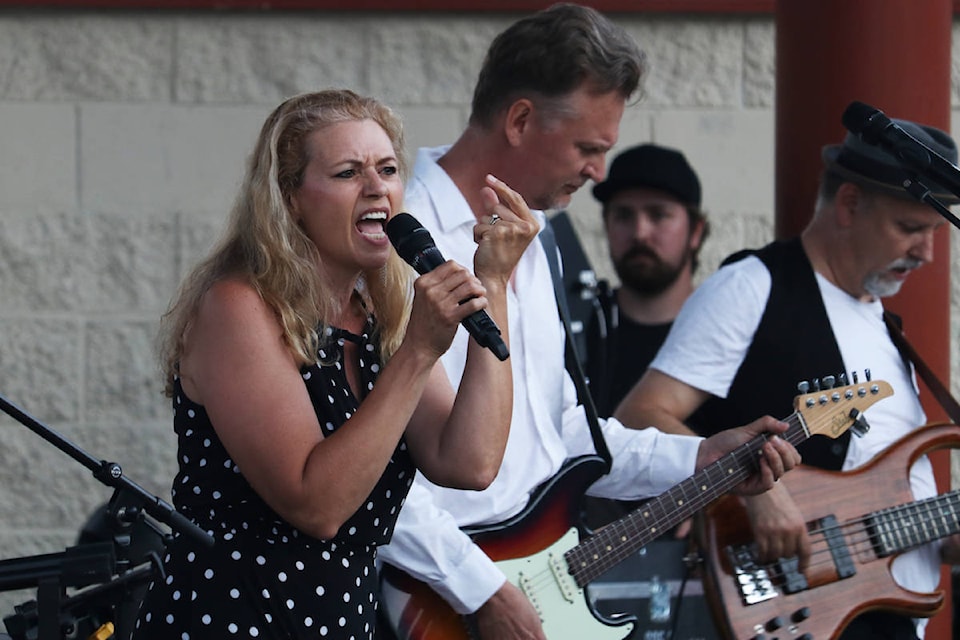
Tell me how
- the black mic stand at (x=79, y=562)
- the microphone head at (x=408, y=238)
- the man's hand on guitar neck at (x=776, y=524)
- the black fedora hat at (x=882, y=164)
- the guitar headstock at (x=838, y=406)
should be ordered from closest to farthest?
the black mic stand at (x=79, y=562) < the microphone head at (x=408, y=238) < the guitar headstock at (x=838, y=406) < the man's hand on guitar neck at (x=776, y=524) < the black fedora hat at (x=882, y=164)

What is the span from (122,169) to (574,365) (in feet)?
7.82

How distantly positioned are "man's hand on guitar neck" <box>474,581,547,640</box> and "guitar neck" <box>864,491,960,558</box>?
3.55 ft

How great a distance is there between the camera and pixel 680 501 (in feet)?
11.6

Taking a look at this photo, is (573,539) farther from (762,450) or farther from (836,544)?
(836,544)

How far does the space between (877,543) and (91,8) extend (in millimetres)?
3284

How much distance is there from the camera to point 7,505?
17.1 ft

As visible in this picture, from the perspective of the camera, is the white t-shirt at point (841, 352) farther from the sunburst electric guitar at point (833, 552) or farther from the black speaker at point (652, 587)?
the black speaker at point (652, 587)

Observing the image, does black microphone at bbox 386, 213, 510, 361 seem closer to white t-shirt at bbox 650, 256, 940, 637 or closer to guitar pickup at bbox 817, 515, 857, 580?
white t-shirt at bbox 650, 256, 940, 637

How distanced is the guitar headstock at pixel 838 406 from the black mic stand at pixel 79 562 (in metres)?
1.70

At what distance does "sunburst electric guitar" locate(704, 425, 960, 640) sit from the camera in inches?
146

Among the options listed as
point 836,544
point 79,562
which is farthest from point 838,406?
point 79,562

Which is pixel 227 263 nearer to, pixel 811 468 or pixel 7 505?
pixel 811 468

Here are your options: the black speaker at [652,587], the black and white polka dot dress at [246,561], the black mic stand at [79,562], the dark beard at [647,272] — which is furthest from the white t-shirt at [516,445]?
the dark beard at [647,272]

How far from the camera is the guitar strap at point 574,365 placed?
3.51m
